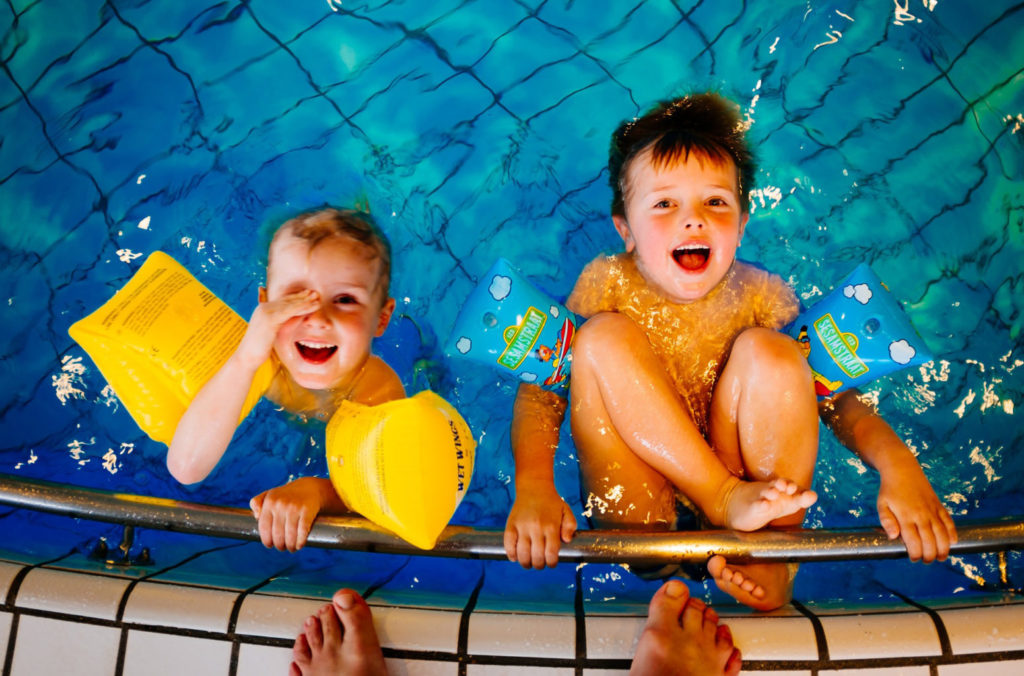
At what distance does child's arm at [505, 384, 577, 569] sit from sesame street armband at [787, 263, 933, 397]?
2.44ft

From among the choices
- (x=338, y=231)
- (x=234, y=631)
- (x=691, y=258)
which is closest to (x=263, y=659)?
(x=234, y=631)

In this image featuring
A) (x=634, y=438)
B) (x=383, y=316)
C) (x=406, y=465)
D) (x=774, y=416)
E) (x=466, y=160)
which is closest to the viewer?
(x=406, y=465)

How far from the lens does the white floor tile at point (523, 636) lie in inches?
66.4

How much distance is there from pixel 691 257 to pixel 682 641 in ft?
3.15

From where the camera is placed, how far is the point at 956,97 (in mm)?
2746

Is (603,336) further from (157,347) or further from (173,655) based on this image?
(173,655)

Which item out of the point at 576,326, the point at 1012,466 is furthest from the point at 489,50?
the point at 1012,466

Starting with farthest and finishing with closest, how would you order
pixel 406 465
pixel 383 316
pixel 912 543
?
pixel 383 316 < pixel 406 465 < pixel 912 543

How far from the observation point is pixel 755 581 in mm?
1763

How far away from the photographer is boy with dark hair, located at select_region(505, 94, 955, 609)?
1.75m

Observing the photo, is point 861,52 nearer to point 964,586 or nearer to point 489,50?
point 489,50

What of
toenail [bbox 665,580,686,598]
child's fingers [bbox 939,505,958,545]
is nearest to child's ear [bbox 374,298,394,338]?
toenail [bbox 665,580,686,598]

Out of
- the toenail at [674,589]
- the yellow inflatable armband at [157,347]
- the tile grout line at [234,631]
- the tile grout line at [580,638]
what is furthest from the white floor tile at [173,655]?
the toenail at [674,589]

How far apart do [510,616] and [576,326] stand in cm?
91
